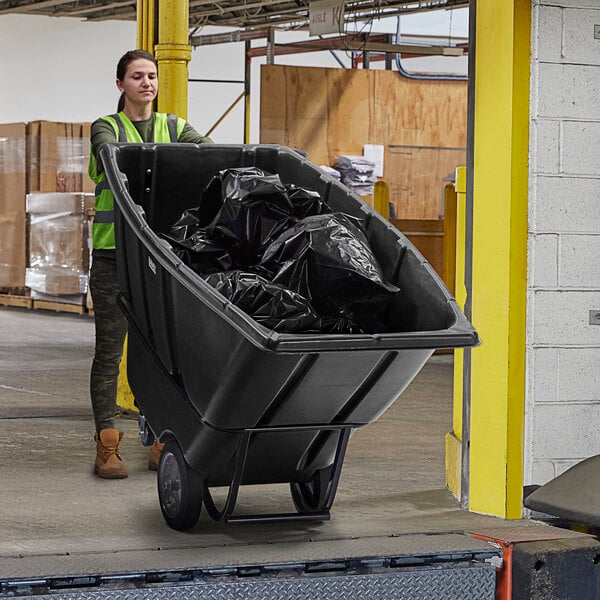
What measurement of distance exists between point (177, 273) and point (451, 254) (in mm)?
7367

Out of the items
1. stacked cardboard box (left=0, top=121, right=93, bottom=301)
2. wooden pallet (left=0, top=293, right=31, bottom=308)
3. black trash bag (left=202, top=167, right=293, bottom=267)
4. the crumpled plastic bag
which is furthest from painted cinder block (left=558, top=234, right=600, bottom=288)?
wooden pallet (left=0, top=293, right=31, bottom=308)

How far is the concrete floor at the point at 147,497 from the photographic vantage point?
14.1 ft

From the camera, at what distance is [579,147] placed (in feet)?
15.8

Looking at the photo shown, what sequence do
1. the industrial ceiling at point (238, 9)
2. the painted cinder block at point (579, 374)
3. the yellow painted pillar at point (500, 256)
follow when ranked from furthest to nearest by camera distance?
the industrial ceiling at point (238, 9) < the painted cinder block at point (579, 374) < the yellow painted pillar at point (500, 256)

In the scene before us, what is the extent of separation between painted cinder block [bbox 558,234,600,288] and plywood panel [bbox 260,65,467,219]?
9240mm

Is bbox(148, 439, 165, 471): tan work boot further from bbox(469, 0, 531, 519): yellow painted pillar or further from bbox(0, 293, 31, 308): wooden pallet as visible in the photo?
bbox(0, 293, 31, 308): wooden pallet

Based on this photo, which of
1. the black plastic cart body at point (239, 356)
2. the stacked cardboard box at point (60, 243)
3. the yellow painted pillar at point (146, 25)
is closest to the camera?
the black plastic cart body at point (239, 356)

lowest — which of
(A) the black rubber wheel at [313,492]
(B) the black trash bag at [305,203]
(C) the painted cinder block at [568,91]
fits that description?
(A) the black rubber wheel at [313,492]

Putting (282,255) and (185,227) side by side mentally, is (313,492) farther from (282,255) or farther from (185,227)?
(185,227)

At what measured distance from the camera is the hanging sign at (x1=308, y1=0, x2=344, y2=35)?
14.9 meters

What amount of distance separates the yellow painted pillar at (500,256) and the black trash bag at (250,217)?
0.95 m

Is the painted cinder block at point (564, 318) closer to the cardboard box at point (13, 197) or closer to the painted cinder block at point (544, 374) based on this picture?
the painted cinder block at point (544, 374)

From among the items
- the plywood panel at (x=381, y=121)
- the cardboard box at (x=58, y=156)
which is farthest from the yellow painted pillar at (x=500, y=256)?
the cardboard box at (x=58, y=156)

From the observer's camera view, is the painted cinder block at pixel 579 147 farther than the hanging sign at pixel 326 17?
No
